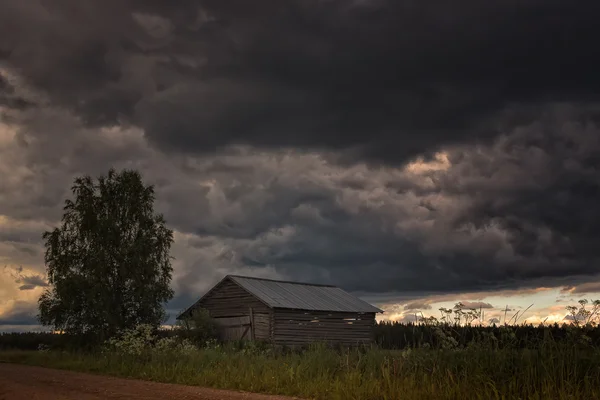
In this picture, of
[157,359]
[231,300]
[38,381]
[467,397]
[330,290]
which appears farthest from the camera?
[330,290]

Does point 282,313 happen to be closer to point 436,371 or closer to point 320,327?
point 320,327

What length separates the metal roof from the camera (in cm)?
4378

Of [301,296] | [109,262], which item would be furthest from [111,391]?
[301,296]

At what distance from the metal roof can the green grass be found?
24.7m

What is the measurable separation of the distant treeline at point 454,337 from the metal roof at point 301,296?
4392 mm

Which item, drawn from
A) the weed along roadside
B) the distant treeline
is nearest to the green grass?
the weed along roadside

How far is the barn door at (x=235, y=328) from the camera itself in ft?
140

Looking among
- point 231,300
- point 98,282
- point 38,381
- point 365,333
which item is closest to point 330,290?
Answer: point 365,333

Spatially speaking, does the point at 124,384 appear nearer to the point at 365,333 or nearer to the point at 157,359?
the point at 157,359

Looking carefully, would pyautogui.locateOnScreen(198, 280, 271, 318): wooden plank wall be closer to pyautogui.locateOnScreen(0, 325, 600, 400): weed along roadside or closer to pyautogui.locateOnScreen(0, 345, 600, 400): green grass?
pyautogui.locateOnScreen(0, 345, 600, 400): green grass

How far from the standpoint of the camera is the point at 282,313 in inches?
1683

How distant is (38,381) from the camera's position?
18.8 m

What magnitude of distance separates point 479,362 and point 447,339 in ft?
3.34

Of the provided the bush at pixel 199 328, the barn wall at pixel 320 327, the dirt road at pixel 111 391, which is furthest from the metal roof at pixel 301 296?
the dirt road at pixel 111 391
